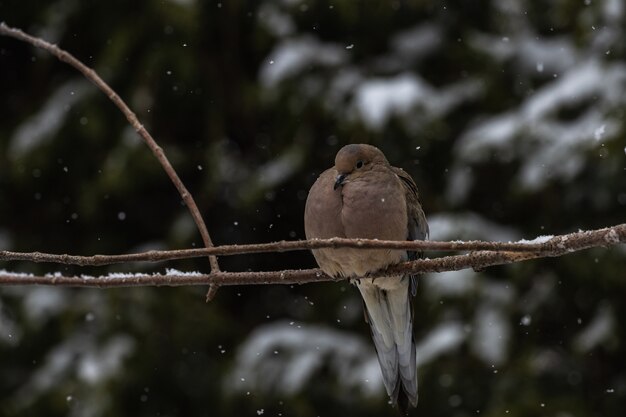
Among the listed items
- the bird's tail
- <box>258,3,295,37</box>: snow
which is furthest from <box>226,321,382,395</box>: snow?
the bird's tail

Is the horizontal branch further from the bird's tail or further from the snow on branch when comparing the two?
the bird's tail

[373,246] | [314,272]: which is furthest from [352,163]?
[373,246]

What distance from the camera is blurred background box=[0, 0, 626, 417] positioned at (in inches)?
151

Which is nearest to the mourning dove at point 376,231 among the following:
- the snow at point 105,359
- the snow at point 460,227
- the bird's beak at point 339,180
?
the bird's beak at point 339,180

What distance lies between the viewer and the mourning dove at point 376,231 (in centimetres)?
206

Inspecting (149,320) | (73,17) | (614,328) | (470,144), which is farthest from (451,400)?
(73,17)

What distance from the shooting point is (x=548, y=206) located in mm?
3967

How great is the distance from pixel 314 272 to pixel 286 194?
2838 mm

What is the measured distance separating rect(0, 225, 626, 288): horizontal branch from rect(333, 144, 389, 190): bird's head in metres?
0.48

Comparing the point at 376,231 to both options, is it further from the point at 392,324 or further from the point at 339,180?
the point at 392,324

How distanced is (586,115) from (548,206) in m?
0.44

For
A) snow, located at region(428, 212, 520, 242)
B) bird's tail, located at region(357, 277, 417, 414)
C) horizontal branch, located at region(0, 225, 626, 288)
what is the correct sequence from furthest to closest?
1. snow, located at region(428, 212, 520, 242)
2. bird's tail, located at region(357, 277, 417, 414)
3. horizontal branch, located at region(0, 225, 626, 288)

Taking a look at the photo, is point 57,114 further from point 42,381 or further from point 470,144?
point 470,144

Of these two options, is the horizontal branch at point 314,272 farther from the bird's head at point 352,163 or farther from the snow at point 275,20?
the snow at point 275,20
